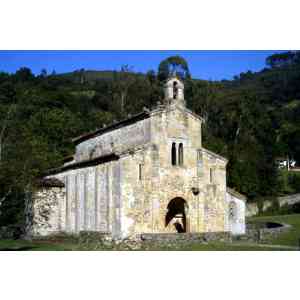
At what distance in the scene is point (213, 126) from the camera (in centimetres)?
8231

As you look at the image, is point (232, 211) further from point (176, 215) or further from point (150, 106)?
point (150, 106)

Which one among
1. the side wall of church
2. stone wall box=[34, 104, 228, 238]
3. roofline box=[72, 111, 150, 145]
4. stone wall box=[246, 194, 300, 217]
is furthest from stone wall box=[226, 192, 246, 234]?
stone wall box=[246, 194, 300, 217]

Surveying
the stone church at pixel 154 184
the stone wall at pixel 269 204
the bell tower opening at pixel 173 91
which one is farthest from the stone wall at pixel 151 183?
the stone wall at pixel 269 204

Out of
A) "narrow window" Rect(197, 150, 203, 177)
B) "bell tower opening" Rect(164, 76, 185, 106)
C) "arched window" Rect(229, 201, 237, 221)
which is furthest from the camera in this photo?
"arched window" Rect(229, 201, 237, 221)

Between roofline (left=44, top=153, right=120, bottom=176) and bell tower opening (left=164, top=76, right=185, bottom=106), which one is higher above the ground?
bell tower opening (left=164, top=76, right=185, bottom=106)

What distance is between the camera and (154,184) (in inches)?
1268

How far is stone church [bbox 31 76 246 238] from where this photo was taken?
31.3m

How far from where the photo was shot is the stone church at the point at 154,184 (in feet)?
103

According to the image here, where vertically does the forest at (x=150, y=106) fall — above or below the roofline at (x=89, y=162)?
above

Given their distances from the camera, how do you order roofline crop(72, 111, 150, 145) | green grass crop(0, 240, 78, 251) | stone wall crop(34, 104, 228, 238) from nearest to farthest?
green grass crop(0, 240, 78, 251), stone wall crop(34, 104, 228, 238), roofline crop(72, 111, 150, 145)

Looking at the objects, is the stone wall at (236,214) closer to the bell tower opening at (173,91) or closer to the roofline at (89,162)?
the bell tower opening at (173,91)

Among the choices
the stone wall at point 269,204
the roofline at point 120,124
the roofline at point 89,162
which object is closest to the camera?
the roofline at point 89,162

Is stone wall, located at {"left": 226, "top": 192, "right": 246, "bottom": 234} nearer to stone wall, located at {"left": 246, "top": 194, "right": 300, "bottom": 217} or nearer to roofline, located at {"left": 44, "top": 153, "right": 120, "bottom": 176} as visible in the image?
roofline, located at {"left": 44, "top": 153, "right": 120, "bottom": 176}

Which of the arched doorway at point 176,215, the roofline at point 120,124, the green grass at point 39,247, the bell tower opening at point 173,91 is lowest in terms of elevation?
the green grass at point 39,247
